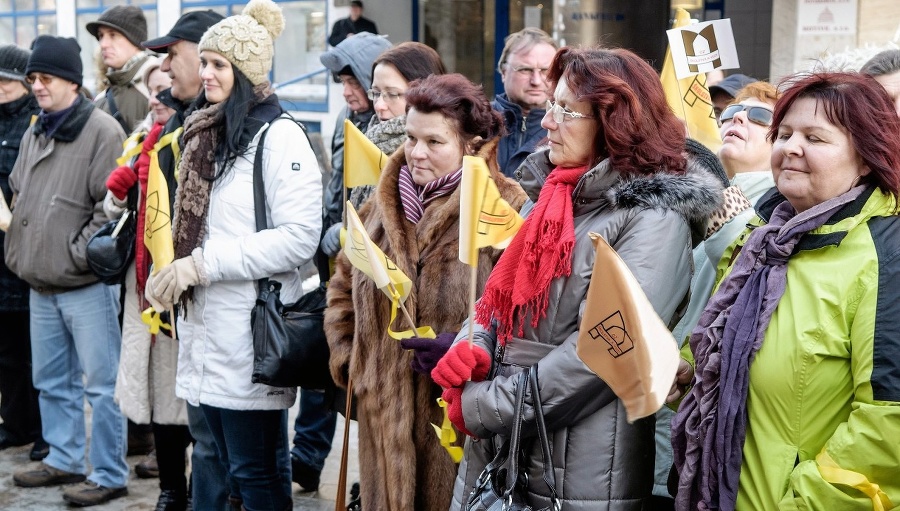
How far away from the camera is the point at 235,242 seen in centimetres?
419

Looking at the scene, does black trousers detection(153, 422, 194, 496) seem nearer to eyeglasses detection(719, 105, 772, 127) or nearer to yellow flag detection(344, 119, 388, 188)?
yellow flag detection(344, 119, 388, 188)

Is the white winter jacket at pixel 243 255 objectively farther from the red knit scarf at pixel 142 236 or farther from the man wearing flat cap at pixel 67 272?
the man wearing flat cap at pixel 67 272

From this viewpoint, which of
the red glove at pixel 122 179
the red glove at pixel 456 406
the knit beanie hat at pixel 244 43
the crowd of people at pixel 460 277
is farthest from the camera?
the red glove at pixel 122 179

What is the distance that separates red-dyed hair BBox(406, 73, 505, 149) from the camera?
12.0 ft

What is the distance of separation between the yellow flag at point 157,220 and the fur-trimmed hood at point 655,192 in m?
2.08

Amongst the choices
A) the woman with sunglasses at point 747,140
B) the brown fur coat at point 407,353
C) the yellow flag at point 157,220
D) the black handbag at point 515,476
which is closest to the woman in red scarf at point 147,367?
the yellow flag at point 157,220

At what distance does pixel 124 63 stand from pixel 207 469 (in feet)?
11.3

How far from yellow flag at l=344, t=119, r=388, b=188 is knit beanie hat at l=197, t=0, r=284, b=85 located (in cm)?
53

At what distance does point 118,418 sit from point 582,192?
363 cm

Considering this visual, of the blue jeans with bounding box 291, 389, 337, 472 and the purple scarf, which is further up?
the purple scarf

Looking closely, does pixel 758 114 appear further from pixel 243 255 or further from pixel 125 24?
pixel 125 24

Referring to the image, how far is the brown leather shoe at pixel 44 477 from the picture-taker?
227 inches

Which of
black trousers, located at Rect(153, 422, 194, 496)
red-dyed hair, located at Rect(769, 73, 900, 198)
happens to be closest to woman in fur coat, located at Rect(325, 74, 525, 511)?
red-dyed hair, located at Rect(769, 73, 900, 198)

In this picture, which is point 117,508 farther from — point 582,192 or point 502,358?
point 582,192
